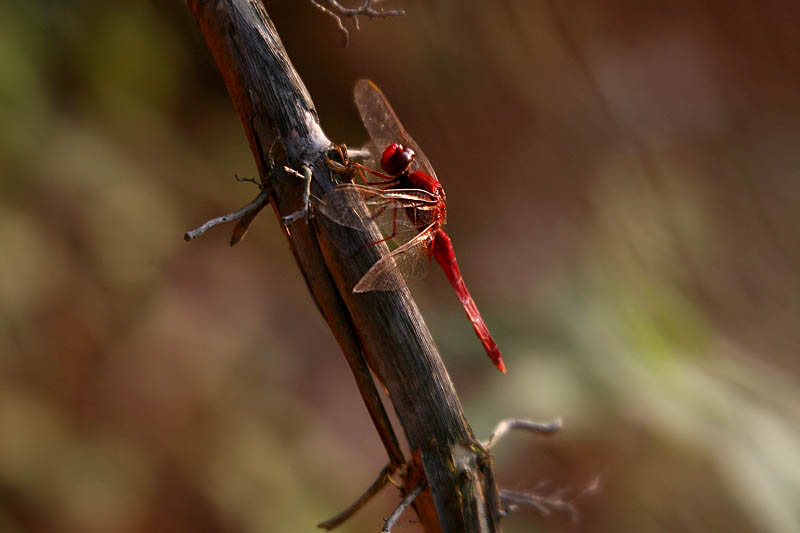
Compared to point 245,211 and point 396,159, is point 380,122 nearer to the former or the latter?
point 396,159

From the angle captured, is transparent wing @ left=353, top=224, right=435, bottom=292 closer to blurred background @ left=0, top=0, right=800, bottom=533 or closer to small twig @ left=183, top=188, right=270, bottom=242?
small twig @ left=183, top=188, right=270, bottom=242

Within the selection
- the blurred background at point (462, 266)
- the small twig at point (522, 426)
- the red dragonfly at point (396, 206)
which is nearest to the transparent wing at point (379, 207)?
the red dragonfly at point (396, 206)

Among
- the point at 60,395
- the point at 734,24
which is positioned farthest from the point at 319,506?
the point at 734,24

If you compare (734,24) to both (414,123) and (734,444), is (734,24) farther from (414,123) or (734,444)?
(734,444)

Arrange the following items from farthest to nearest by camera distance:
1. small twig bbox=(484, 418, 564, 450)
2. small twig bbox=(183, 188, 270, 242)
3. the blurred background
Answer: the blurred background
small twig bbox=(484, 418, 564, 450)
small twig bbox=(183, 188, 270, 242)

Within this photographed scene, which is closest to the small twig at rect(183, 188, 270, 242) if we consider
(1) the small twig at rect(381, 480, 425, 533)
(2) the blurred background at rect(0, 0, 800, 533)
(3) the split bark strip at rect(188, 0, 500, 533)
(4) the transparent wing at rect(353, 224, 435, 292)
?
(3) the split bark strip at rect(188, 0, 500, 533)

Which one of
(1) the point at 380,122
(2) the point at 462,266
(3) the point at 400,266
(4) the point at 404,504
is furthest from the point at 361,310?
(2) the point at 462,266

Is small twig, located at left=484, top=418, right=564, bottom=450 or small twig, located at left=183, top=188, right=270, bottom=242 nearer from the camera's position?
small twig, located at left=183, top=188, right=270, bottom=242
